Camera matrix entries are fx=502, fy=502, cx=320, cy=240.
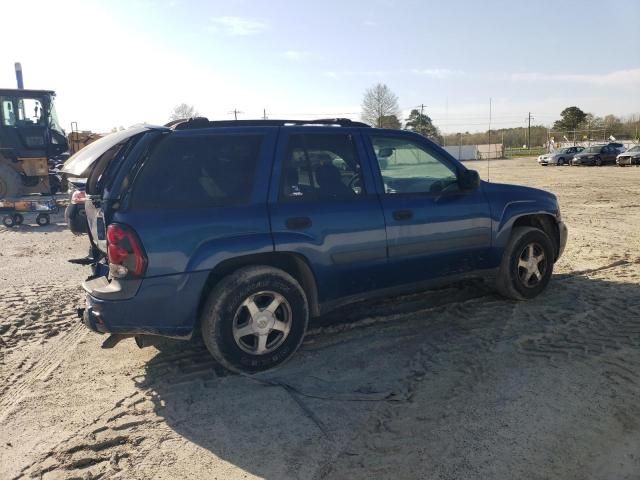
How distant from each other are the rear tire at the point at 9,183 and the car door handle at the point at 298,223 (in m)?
12.0

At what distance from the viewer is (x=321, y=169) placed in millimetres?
4234

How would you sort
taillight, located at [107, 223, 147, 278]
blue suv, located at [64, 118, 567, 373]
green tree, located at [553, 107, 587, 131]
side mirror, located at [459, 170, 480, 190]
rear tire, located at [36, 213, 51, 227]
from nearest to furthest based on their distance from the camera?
taillight, located at [107, 223, 147, 278] → blue suv, located at [64, 118, 567, 373] → side mirror, located at [459, 170, 480, 190] → rear tire, located at [36, 213, 51, 227] → green tree, located at [553, 107, 587, 131]

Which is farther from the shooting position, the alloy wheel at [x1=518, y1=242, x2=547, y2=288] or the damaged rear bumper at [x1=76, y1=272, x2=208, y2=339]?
the alloy wheel at [x1=518, y1=242, x2=547, y2=288]

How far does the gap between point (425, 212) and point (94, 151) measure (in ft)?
9.51

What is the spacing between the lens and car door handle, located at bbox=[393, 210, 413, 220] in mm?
4434

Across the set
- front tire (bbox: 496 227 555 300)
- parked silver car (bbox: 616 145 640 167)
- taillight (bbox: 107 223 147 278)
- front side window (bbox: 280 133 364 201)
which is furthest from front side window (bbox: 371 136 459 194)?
parked silver car (bbox: 616 145 640 167)

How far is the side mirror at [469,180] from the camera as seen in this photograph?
4820 mm

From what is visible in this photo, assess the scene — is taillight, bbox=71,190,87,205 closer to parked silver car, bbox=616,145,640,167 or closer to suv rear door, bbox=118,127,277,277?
suv rear door, bbox=118,127,277,277

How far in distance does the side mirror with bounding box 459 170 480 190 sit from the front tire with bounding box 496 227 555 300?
2.80 feet

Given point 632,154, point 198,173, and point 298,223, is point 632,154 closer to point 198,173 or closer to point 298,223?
point 298,223

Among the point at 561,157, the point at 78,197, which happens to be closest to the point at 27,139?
the point at 78,197

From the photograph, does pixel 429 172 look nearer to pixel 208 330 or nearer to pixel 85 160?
pixel 208 330

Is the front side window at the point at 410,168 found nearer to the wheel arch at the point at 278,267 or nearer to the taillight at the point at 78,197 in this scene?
the wheel arch at the point at 278,267

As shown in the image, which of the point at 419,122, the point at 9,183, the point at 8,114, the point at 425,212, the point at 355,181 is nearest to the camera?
the point at 355,181
